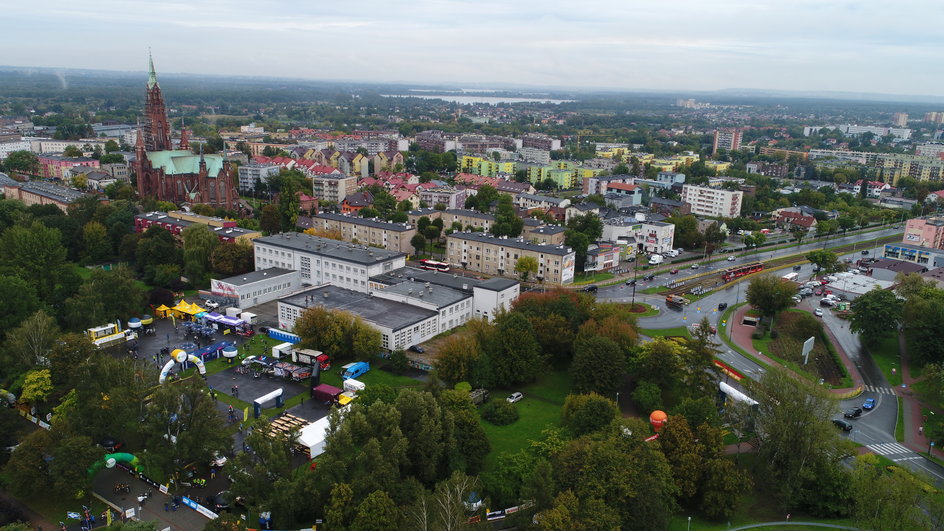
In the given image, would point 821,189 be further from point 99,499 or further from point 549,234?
point 99,499

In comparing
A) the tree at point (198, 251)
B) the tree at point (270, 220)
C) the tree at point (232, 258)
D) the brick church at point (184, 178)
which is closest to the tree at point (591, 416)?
the tree at point (198, 251)

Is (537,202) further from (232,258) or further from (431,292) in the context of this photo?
(232,258)

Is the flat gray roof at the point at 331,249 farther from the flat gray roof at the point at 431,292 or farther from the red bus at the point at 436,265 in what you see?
the red bus at the point at 436,265

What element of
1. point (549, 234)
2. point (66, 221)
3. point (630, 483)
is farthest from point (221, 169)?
point (630, 483)

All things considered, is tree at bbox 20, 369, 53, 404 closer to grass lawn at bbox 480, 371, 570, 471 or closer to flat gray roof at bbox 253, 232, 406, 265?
grass lawn at bbox 480, 371, 570, 471

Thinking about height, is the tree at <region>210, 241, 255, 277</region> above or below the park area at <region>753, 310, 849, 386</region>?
above

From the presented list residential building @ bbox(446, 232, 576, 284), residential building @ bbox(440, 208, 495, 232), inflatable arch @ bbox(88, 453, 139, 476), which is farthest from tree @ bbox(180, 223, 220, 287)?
inflatable arch @ bbox(88, 453, 139, 476)
